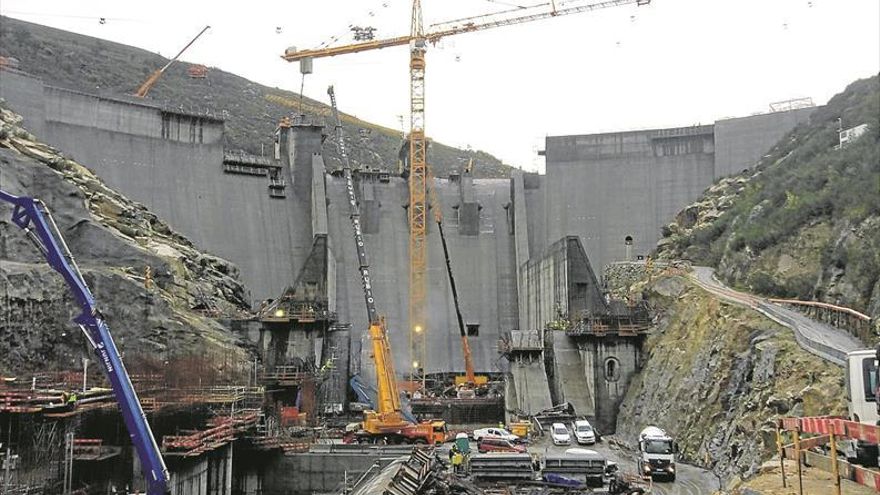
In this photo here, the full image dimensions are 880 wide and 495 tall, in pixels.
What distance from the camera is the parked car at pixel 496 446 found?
3099cm

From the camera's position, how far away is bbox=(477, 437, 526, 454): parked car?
102 feet

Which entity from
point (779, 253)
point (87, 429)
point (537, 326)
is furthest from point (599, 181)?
point (87, 429)

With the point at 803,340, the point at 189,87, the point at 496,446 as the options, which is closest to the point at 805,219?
the point at 803,340

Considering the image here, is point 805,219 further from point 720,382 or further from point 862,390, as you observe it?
point 862,390

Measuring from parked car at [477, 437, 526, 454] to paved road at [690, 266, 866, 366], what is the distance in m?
11.2

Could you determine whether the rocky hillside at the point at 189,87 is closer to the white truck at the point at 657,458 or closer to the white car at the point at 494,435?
the white car at the point at 494,435

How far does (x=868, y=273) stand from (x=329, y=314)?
31127 millimetres

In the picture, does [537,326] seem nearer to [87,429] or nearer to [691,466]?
[691,466]

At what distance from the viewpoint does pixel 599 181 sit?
208 feet

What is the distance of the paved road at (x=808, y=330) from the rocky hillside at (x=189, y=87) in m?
70.4

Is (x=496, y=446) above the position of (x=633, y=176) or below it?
below

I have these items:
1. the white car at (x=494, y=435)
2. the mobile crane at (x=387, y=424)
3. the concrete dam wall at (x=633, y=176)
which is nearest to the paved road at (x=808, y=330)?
the white car at (x=494, y=435)

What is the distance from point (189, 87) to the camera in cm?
12712

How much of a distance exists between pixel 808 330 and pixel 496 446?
12.7 meters
